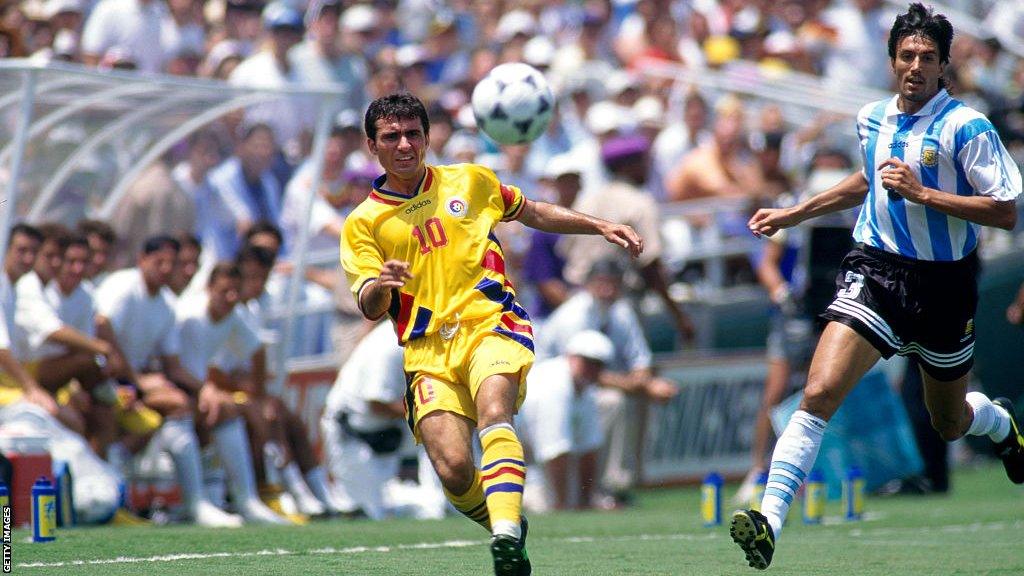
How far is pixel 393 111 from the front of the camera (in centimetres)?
743

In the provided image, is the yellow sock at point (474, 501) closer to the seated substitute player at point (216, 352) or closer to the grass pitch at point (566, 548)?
the grass pitch at point (566, 548)

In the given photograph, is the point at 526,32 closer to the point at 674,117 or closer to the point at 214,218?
the point at 674,117

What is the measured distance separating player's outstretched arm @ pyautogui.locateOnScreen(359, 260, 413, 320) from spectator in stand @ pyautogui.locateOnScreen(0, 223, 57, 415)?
4.13m

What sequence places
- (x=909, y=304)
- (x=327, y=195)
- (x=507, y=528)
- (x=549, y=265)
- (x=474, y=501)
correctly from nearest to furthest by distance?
1. (x=507, y=528)
2. (x=474, y=501)
3. (x=909, y=304)
4. (x=549, y=265)
5. (x=327, y=195)

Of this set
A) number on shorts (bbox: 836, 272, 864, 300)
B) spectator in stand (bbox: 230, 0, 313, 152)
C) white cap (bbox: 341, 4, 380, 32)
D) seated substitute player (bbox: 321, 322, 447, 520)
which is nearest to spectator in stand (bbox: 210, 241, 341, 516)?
seated substitute player (bbox: 321, 322, 447, 520)

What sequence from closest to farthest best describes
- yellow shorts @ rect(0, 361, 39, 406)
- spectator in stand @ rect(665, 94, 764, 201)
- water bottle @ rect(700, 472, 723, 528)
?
yellow shorts @ rect(0, 361, 39, 406)
water bottle @ rect(700, 472, 723, 528)
spectator in stand @ rect(665, 94, 764, 201)

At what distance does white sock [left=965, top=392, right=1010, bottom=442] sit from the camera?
8291mm

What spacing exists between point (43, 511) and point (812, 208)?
424 cm

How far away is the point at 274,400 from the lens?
1243 cm

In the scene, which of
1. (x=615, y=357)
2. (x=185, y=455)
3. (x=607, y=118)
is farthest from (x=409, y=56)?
(x=185, y=455)

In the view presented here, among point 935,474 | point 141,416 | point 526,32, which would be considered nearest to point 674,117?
point 526,32

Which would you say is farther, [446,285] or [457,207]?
[457,207]

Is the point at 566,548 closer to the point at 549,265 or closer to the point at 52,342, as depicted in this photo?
the point at 52,342

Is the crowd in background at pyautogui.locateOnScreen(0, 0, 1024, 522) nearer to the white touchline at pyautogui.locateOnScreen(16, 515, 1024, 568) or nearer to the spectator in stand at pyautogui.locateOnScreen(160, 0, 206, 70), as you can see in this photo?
the spectator in stand at pyautogui.locateOnScreen(160, 0, 206, 70)
